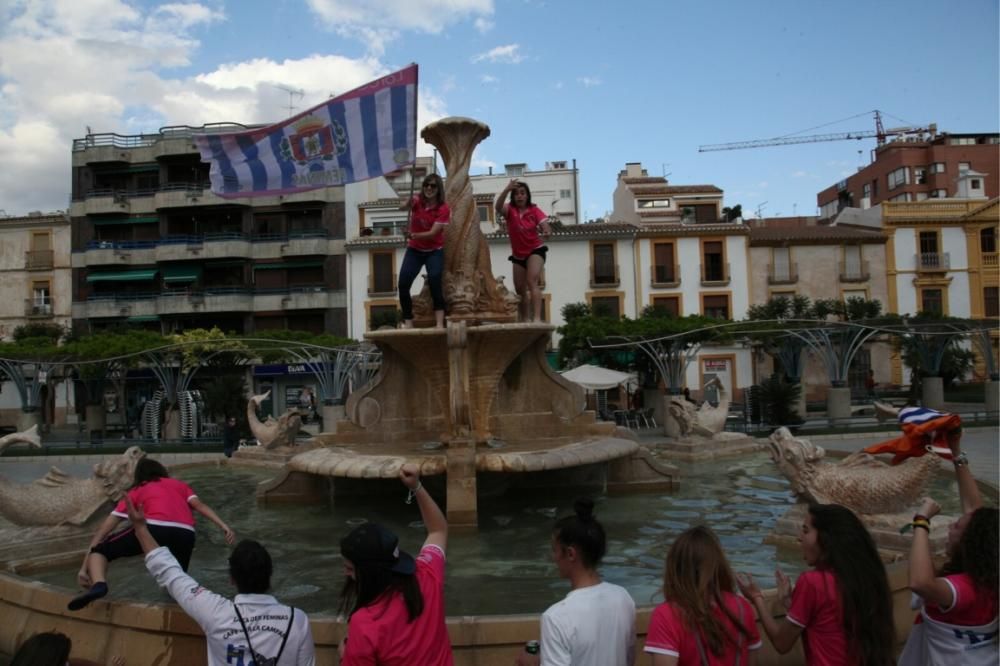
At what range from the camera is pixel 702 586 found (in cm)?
287

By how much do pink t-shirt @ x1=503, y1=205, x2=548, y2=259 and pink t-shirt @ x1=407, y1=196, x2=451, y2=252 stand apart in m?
0.84

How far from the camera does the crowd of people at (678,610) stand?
9.43 feet

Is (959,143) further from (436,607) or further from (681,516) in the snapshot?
(436,607)

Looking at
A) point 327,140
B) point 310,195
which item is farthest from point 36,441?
point 310,195

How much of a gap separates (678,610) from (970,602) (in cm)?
110

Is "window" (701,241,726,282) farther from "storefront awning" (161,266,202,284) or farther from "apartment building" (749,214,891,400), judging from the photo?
"storefront awning" (161,266,202,284)

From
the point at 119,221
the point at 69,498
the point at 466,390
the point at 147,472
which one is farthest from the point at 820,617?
the point at 119,221

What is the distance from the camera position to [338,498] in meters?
9.86

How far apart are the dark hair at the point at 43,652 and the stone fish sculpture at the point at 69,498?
15.4 ft

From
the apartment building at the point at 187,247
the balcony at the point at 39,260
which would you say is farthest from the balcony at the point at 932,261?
the balcony at the point at 39,260

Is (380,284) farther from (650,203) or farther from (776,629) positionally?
(776,629)

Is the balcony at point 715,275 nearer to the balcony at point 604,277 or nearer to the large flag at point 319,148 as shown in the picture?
the balcony at point 604,277

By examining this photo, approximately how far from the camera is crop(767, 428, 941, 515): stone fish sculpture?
6531mm

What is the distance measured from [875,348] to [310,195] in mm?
31475
